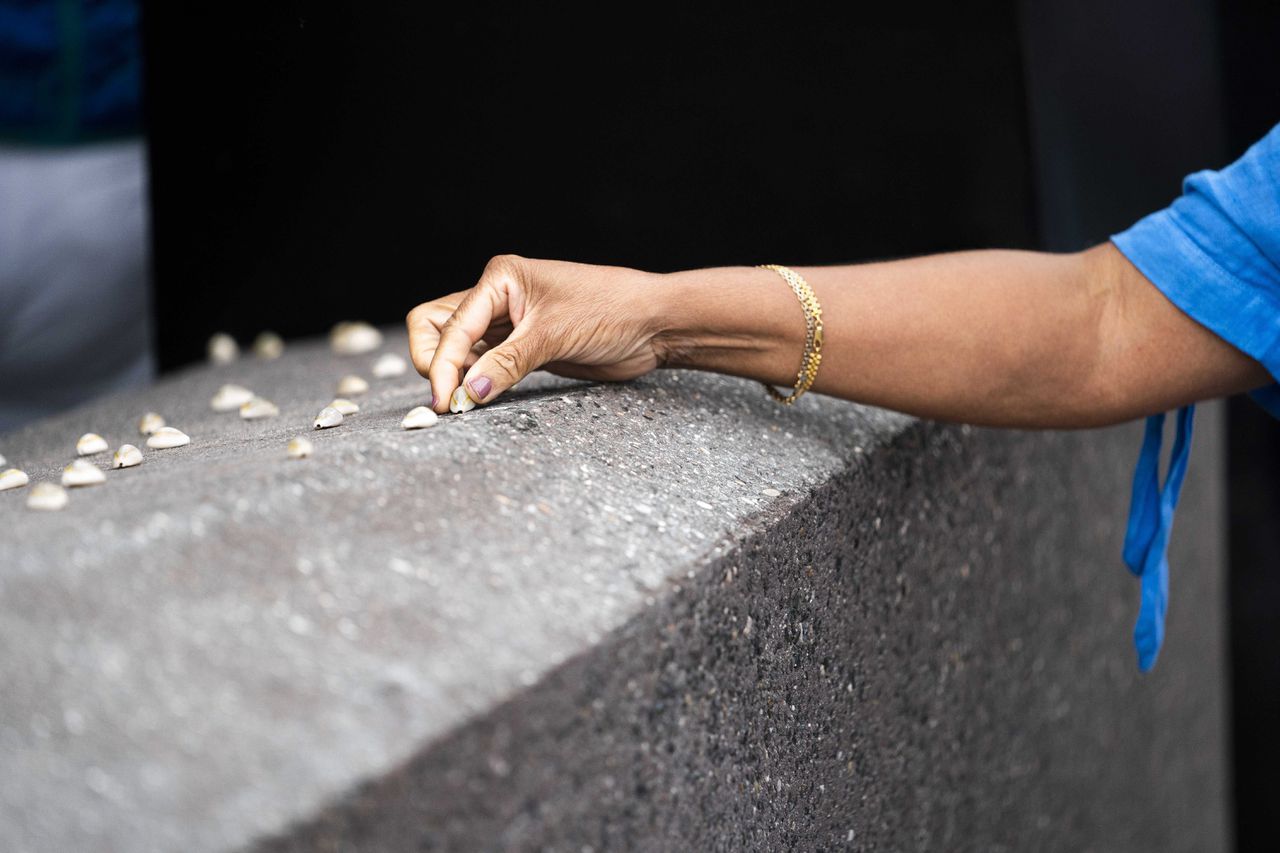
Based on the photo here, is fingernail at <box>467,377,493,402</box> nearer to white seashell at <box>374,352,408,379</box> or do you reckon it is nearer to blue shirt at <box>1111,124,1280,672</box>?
white seashell at <box>374,352,408,379</box>

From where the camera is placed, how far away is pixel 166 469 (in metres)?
0.97

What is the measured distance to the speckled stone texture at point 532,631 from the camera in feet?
2.02

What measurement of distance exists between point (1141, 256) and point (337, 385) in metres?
1.00

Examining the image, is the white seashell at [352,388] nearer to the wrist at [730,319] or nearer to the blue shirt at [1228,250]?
the wrist at [730,319]

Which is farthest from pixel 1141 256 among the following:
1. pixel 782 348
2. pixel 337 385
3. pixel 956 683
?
pixel 337 385

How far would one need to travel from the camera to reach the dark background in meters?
1.75

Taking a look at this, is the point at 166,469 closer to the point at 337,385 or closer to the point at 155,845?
the point at 155,845

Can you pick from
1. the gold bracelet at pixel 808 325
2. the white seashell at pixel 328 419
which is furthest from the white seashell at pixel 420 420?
the gold bracelet at pixel 808 325

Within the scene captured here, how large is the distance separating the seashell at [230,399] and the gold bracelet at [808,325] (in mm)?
751

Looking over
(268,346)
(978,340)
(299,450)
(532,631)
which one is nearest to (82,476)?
(299,450)

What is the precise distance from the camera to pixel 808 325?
3.87 ft

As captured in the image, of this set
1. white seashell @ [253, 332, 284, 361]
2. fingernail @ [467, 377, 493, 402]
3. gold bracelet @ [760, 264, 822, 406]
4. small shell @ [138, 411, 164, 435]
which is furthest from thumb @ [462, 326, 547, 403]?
white seashell @ [253, 332, 284, 361]

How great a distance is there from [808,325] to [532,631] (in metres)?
0.55

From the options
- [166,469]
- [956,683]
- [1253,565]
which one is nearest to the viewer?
[166,469]
